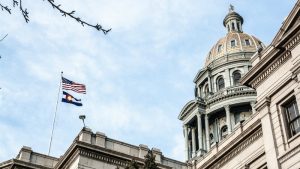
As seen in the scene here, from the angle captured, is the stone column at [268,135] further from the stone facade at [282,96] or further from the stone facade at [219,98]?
the stone facade at [219,98]

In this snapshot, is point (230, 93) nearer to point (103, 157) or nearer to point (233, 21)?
point (233, 21)

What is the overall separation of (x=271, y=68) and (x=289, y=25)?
8.71ft

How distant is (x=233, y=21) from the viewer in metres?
85.1

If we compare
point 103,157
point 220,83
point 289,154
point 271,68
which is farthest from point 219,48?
point 289,154

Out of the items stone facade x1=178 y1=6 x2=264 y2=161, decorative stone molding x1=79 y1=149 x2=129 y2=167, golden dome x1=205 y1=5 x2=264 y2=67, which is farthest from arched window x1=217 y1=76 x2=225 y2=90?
decorative stone molding x1=79 y1=149 x2=129 y2=167

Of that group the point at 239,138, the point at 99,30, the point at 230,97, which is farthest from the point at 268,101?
the point at 230,97

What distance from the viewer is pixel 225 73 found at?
2800 inches

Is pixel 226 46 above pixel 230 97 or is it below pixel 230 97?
above

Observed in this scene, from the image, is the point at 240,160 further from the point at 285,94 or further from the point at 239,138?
the point at 285,94

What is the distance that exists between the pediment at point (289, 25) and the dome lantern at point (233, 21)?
57.8m

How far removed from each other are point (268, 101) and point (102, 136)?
11.5m

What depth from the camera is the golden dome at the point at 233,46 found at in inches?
2903

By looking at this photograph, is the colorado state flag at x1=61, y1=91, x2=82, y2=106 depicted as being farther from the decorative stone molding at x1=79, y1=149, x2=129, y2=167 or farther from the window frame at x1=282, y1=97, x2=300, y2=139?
the window frame at x1=282, y1=97, x2=300, y2=139

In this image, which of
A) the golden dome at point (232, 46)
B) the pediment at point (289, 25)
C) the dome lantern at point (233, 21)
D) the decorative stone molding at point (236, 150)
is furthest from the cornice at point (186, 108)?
the pediment at point (289, 25)
